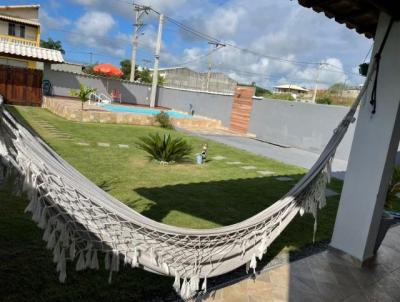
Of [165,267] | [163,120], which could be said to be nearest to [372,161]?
[165,267]

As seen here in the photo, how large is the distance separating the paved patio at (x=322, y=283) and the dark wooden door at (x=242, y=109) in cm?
1090

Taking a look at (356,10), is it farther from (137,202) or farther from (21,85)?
(21,85)

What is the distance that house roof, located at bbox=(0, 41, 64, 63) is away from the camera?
→ 12867 millimetres

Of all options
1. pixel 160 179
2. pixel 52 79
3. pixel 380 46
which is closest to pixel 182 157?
pixel 160 179

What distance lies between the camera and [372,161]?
2.97m

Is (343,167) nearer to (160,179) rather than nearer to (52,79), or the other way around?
(160,179)

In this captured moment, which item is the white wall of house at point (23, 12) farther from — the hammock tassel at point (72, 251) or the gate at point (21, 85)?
the hammock tassel at point (72, 251)

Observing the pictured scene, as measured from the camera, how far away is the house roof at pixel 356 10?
261 centimetres

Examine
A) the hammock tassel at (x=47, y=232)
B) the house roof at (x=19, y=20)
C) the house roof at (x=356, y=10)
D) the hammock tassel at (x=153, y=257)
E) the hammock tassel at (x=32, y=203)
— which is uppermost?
the house roof at (x=19, y=20)

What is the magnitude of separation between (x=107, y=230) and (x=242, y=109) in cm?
1291

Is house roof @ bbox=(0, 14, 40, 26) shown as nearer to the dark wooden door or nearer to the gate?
the gate

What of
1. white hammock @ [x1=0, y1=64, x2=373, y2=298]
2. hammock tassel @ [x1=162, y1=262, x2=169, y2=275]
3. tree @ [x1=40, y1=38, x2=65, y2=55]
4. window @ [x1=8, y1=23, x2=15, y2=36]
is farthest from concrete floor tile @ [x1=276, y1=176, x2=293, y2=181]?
tree @ [x1=40, y1=38, x2=65, y2=55]

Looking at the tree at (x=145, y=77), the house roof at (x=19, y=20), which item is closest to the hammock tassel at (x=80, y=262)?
the house roof at (x=19, y=20)

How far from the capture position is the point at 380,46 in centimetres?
290
